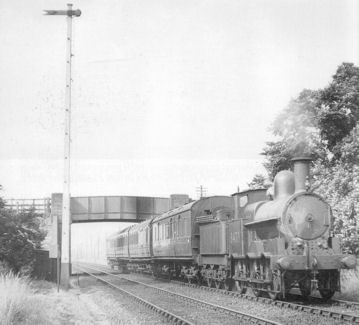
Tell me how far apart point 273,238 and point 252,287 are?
187 centimetres

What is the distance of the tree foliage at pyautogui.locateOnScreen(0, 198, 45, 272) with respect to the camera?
20.2 meters

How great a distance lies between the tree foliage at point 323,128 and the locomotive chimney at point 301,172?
850 centimetres

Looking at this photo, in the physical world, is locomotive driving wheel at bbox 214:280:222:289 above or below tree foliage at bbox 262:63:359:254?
below

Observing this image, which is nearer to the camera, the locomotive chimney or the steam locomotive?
the steam locomotive

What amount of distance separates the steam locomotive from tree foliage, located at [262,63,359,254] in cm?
623

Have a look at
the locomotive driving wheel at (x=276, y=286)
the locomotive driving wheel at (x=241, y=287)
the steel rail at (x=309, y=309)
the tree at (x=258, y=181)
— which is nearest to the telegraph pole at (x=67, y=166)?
the locomotive driving wheel at (x=241, y=287)

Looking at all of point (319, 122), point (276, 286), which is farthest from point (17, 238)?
point (319, 122)

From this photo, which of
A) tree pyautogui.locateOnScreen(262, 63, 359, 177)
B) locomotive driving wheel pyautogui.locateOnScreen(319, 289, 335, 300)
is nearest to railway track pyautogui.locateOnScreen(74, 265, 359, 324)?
locomotive driving wheel pyautogui.locateOnScreen(319, 289, 335, 300)

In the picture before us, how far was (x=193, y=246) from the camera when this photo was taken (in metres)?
19.3

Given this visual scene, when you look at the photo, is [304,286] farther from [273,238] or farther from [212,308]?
[212,308]

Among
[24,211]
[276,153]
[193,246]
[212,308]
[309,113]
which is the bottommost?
[212,308]

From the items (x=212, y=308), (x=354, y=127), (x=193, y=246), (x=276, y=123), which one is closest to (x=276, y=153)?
(x=276, y=123)

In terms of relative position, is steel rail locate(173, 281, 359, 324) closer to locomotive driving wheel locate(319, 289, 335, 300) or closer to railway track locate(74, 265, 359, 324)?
railway track locate(74, 265, 359, 324)

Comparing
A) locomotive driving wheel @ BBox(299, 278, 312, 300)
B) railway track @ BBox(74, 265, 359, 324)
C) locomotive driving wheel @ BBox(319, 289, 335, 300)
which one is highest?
locomotive driving wheel @ BBox(299, 278, 312, 300)
